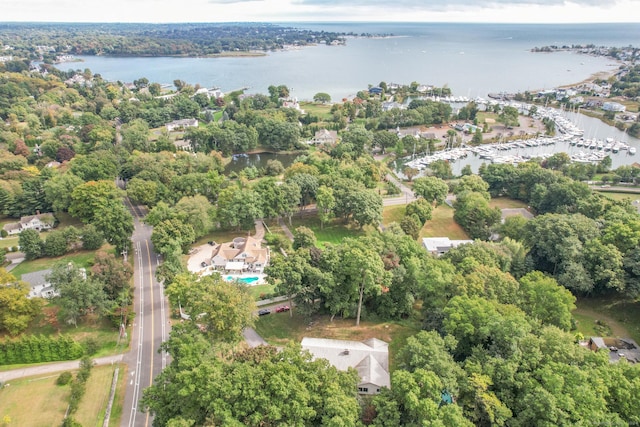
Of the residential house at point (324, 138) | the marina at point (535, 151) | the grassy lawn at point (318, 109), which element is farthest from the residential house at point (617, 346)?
the grassy lawn at point (318, 109)

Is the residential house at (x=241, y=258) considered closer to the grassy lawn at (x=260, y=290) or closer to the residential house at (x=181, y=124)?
the grassy lawn at (x=260, y=290)

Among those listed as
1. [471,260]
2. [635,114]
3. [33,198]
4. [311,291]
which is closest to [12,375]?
[311,291]


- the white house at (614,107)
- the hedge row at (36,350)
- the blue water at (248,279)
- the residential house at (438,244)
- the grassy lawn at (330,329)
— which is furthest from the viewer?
the white house at (614,107)

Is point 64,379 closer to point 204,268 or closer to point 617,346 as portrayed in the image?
point 204,268

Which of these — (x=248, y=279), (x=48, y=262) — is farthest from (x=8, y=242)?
(x=248, y=279)

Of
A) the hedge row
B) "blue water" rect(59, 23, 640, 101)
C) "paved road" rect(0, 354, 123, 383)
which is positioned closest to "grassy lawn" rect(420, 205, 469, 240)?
"paved road" rect(0, 354, 123, 383)
